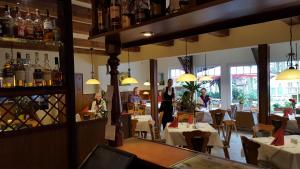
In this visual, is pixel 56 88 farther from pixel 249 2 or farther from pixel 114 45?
pixel 249 2

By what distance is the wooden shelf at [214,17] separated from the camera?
40.3 inches

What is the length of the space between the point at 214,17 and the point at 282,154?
2.46m

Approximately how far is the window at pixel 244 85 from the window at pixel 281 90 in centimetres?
58

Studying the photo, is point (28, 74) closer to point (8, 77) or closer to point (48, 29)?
point (8, 77)

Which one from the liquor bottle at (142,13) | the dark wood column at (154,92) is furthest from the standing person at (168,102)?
the liquor bottle at (142,13)

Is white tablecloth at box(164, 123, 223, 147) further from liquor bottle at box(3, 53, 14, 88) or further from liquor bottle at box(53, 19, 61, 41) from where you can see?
liquor bottle at box(3, 53, 14, 88)

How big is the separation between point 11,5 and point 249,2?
2088 millimetres

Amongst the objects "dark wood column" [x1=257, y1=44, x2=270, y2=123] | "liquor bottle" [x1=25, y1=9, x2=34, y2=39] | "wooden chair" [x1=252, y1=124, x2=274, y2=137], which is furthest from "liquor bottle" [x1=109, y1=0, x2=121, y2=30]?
"dark wood column" [x1=257, y1=44, x2=270, y2=123]

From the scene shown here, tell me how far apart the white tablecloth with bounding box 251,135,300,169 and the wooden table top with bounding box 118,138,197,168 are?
201cm

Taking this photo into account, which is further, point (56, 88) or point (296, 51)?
point (296, 51)

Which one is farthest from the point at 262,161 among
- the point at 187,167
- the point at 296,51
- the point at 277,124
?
the point at 296,51

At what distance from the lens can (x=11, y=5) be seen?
7.42 ft

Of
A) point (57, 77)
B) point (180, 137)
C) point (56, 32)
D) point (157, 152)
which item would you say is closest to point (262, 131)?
point (180, 137)

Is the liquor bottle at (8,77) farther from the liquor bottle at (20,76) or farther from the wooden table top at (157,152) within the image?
the wooden table top at (157,152)
